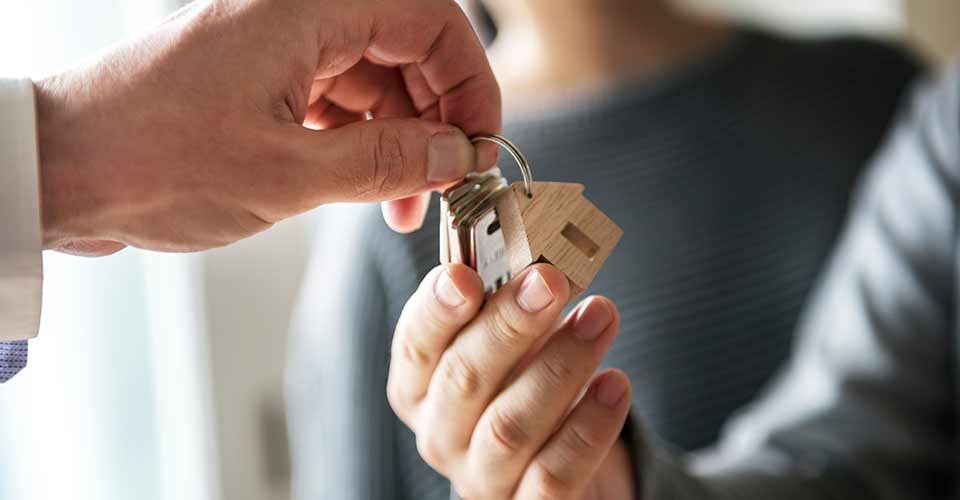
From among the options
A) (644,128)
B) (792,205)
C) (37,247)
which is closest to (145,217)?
(37,247)

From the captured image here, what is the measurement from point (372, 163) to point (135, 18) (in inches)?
31.1

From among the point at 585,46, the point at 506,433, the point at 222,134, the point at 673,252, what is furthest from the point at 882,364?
the point at 222,134

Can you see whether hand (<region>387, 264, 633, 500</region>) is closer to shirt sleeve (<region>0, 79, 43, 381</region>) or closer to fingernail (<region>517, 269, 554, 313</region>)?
fingernail (<region>517, 269, 554, 313</region>)

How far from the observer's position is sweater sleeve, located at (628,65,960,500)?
0.87 metres

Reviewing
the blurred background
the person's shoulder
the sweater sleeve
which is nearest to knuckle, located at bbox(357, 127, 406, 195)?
the sweater sleeve

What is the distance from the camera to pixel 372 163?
486 millimetres

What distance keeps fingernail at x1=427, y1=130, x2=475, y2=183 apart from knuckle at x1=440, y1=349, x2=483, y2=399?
0.29ft

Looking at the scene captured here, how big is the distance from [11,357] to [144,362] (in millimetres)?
757

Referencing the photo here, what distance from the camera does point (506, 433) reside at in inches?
20.5

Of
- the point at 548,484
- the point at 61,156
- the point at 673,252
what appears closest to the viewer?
the point at 61,156

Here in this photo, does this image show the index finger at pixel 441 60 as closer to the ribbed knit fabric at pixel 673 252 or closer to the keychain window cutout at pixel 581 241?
the keychain window cutout at pixel 581 241

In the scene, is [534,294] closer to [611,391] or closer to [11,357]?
[611,391]

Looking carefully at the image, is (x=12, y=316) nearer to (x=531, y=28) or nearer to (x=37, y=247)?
(x=37, y=247)

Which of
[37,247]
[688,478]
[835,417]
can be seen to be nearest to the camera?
[37,247]
